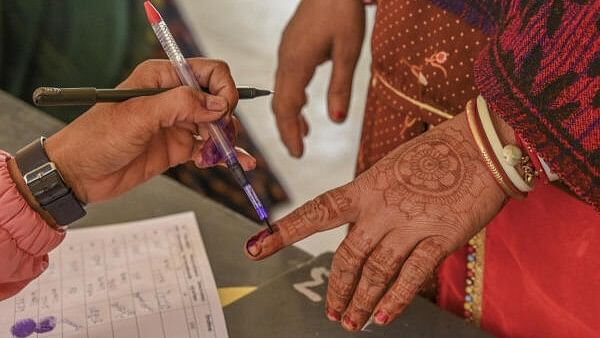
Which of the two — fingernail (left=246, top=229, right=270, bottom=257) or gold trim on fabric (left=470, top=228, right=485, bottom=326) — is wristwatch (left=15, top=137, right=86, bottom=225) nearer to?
fingernail (left=246, top=229, right=270, bottom=257)

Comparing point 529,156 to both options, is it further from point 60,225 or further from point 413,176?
point 60,225

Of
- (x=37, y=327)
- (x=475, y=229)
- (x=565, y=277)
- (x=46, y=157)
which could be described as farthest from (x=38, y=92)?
(x=565, y=277)

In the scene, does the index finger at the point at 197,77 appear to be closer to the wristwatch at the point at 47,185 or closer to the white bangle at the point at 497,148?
the wristwatch at the point at 47,185

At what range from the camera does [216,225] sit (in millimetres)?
922

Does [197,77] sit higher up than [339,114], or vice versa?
[197,77]

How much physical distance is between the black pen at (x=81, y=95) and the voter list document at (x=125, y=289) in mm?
236

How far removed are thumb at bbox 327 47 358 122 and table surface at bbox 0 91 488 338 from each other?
0.72 ft

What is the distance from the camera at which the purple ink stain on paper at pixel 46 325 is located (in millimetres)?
729

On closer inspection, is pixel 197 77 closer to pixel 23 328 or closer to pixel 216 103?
pixel 216 103

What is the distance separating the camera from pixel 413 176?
636mm

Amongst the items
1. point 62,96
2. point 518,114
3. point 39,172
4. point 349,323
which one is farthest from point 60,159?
point 518,114

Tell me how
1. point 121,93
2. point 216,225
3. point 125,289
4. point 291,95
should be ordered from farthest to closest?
point 291,95 < point 216,225 < point 125,289 < point 121,93

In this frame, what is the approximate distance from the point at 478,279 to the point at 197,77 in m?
0.39

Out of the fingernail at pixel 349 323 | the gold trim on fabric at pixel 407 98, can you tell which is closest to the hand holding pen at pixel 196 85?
the fingernail at pixel 349 323
